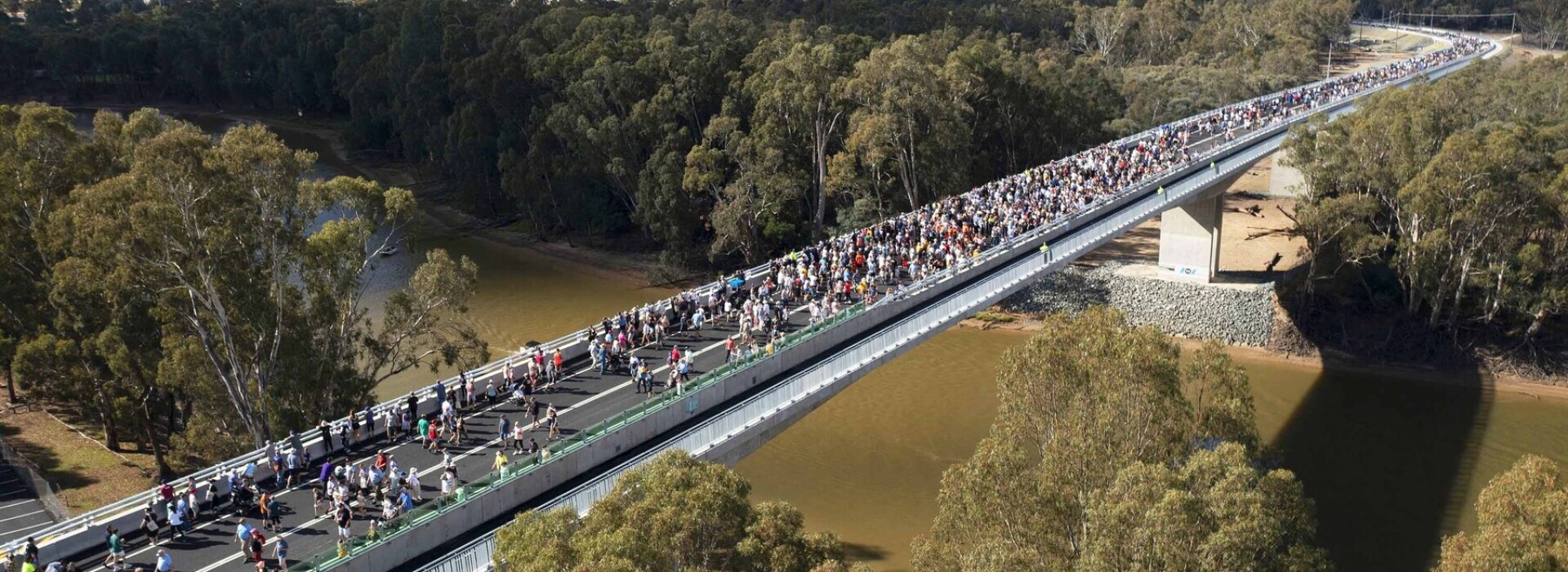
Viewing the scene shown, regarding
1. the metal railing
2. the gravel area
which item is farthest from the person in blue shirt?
the gravel area

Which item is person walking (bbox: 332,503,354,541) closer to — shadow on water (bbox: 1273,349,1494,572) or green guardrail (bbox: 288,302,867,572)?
green guardrail (bbox: 288,302,867,572)

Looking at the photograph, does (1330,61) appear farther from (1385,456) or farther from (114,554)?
(114,554)

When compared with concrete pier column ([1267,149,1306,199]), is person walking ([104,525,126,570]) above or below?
above

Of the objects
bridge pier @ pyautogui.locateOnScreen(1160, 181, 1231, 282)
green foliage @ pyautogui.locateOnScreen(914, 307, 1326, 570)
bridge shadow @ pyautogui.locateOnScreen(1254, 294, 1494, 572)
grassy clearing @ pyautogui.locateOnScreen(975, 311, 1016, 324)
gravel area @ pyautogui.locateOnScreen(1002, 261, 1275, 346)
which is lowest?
bridge shadow @ pyautogui.locateOnScreen(1254, 294, 1494, 572)

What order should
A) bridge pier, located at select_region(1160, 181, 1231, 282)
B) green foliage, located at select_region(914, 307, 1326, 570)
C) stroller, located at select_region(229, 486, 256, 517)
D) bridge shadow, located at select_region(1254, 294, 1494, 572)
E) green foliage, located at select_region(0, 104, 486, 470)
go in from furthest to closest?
bridge pier, located at select_region(1160, 181, 1231, 282) < bridge shadow, located at select_region(1254, 294, 1494, 572) < green foliage, located at select_region(0, 104, 486, 470) < stroller, located at select_region(229, 486, 256, 517) < green foliage, located at select_region(914, 307, 1326, 570)

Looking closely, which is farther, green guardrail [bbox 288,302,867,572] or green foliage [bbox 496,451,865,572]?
green guardrail [bbox 288,302,867,572]

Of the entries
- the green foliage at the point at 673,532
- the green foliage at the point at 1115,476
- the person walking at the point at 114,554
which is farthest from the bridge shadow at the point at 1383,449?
the person walking at the point at 114,554

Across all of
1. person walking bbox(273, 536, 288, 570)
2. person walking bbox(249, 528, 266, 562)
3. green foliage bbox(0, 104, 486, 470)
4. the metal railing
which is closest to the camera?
person walking bbox(273, 536, 288, 570)
